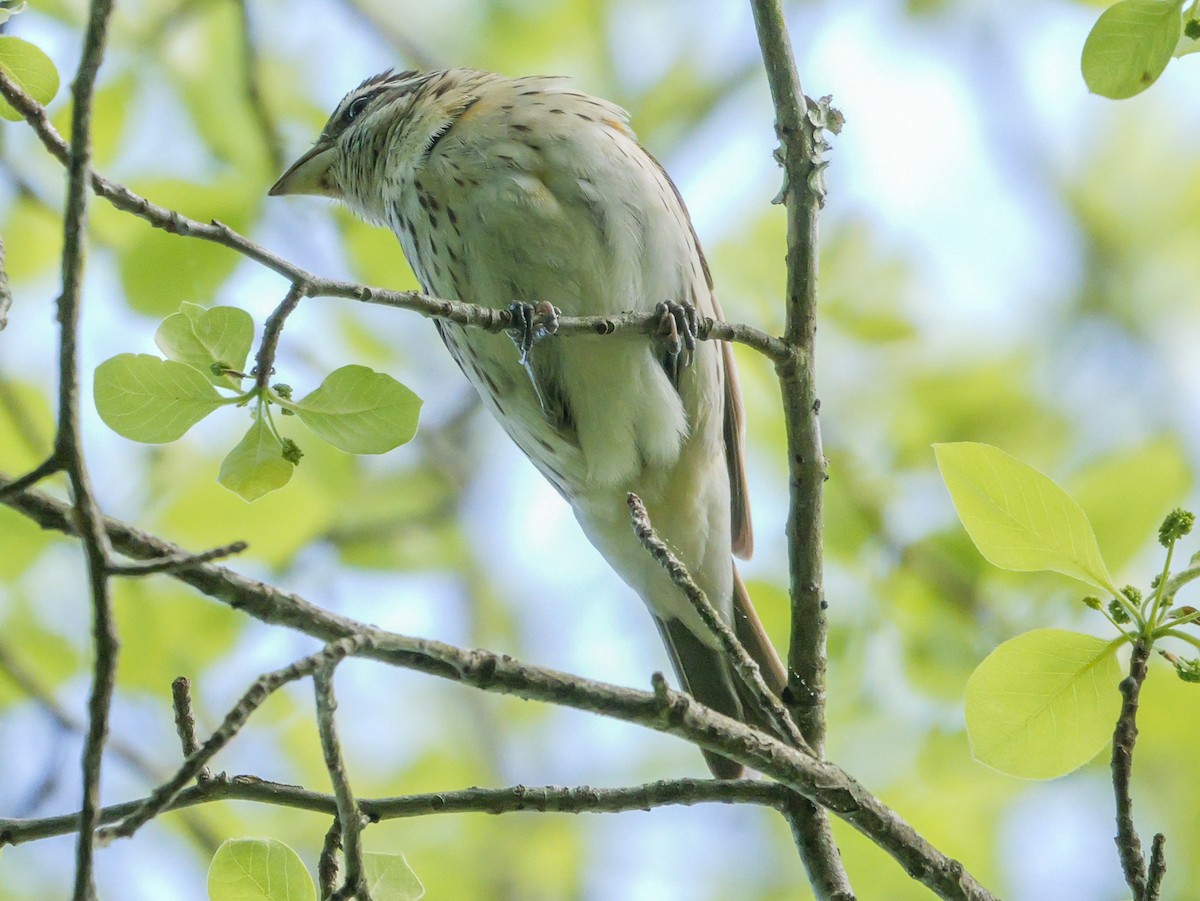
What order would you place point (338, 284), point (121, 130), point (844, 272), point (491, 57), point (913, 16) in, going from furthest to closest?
point (913, 16) → point (491, 57) → point (844, 272) → point (121, 130) → point (338, 284)

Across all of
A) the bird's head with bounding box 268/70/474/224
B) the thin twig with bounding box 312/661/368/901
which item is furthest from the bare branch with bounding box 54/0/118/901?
the bird's head with bounding box 268/70/474/224

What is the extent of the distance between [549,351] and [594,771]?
389 cm

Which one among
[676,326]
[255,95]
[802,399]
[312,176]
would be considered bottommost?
[802,399]

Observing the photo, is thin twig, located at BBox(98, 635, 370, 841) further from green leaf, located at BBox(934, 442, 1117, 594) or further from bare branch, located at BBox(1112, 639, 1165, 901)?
bare branch, located at BBox(1112, 639, 1165, 901)

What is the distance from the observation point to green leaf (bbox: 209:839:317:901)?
199 cm

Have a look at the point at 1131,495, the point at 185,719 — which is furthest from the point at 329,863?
the point at 1131,495

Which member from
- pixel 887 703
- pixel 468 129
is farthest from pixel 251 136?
pixel 887 703

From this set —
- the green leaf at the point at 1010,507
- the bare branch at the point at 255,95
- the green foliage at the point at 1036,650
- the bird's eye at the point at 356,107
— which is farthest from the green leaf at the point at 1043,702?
the bare branch at the point at 255,95

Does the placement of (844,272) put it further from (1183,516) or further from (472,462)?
(1183,516)

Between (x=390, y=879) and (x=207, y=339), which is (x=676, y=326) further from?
(x=390, y=879)

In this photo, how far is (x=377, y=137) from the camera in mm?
4488

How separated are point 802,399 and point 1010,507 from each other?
0.84m

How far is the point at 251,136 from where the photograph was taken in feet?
17.4

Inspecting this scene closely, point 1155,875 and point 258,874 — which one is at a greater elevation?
point 1155,875
